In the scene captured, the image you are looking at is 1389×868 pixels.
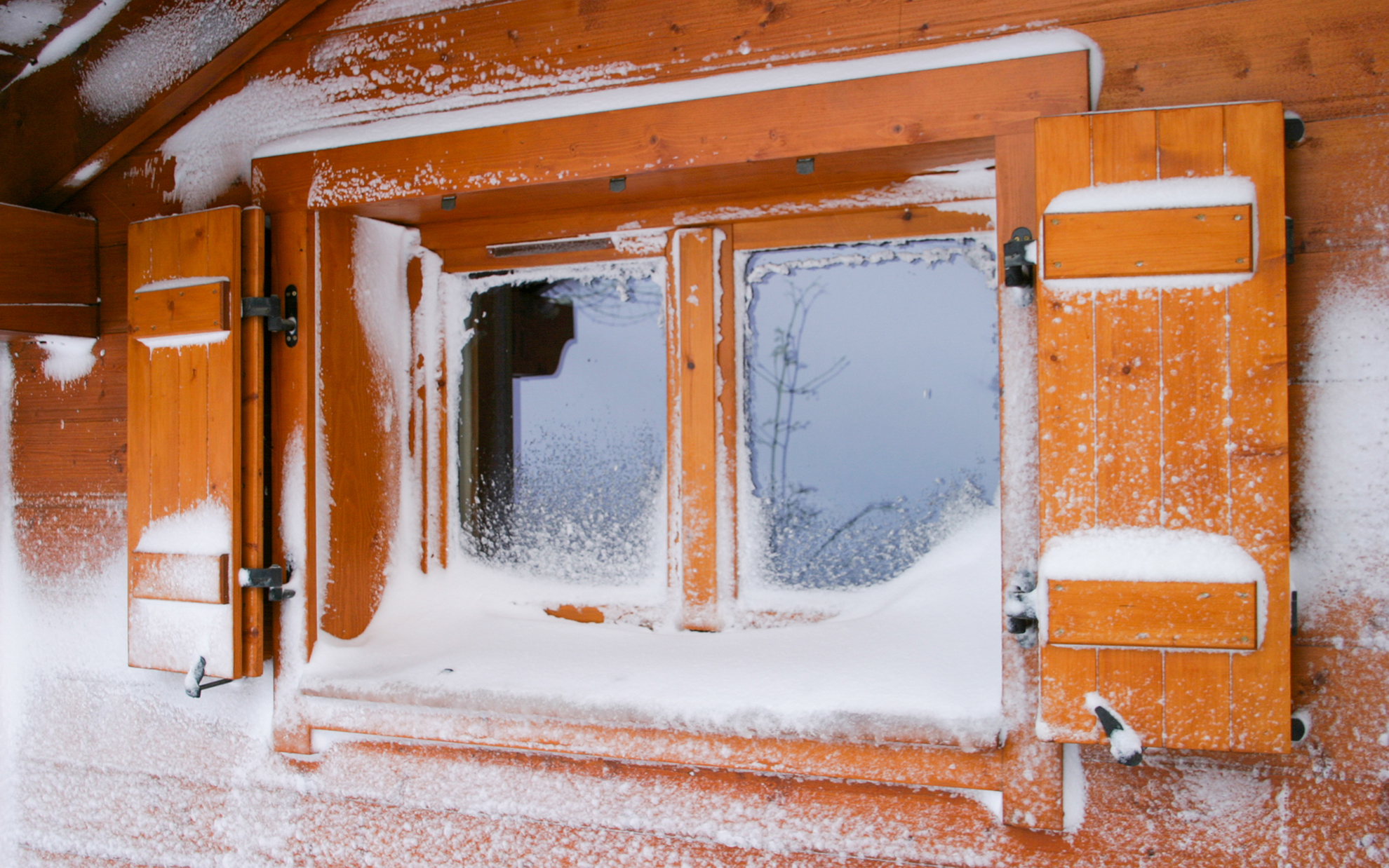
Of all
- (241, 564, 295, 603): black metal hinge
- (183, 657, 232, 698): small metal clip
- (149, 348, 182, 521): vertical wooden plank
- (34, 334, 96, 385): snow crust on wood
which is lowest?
(183, 657, 232, 698): small metal clip

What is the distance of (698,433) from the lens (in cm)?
173

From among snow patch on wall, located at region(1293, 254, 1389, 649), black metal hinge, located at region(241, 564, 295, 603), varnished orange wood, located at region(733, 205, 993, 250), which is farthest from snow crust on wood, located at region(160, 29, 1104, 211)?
black metal hinge, located at region(241, 564, 295, 603)

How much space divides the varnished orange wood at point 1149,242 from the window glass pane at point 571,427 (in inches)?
35.0

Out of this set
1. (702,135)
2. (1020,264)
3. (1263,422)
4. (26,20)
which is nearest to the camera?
(1263,422)

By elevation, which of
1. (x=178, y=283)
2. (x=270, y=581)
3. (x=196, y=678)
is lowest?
(x=196, y=678)

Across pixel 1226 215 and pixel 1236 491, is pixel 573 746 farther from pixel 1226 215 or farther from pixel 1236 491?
pixel 1226 215

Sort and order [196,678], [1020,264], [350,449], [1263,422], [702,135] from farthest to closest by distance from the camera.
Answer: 1. [350,449]
2. [196,678]
3. [702,135]
4. [1020,264]
5. [1263,422]

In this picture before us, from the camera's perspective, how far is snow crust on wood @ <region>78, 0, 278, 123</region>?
1.81 m

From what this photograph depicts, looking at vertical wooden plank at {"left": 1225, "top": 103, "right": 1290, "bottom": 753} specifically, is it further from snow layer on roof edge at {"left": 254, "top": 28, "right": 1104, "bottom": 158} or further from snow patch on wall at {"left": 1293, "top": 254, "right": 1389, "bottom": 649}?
snow layer on roof edge at {"left": 254, "top": 28, "right": 1104, "bottom": 158}

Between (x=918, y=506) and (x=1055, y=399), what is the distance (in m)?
0.46

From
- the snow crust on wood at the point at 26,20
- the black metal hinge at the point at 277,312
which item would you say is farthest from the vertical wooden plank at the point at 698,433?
the snow crust on wood at the point at 26,20

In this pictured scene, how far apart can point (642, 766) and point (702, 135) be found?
1253 mm

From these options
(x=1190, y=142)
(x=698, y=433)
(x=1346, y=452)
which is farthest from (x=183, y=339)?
(x=1346, y=452)

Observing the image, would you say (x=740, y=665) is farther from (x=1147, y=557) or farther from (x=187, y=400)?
(x=187, y=400)
